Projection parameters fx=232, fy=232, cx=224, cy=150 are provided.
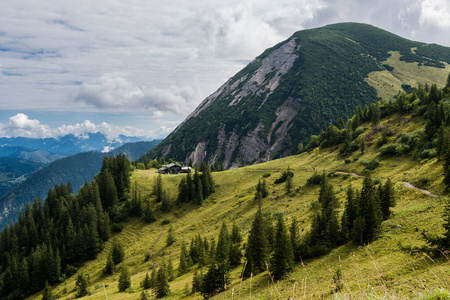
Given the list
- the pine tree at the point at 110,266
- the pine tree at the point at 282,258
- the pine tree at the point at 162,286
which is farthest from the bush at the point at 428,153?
the pine tree at the point at 110,266

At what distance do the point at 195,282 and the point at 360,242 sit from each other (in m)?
28.5

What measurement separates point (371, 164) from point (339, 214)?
1556 inches

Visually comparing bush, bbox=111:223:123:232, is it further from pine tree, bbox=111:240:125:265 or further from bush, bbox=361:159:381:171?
bush, bbox=361:159:381:171

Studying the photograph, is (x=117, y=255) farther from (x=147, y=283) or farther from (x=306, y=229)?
(x=306, y=229)

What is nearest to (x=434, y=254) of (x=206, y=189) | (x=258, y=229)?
(x=258, y=229)

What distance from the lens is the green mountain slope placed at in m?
25.4

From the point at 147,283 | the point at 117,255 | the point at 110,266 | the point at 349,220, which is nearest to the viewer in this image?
the point at 349,220

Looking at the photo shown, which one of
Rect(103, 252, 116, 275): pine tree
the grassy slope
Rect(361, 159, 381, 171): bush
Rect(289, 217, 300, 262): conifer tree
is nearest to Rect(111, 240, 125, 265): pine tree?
the grassy slope

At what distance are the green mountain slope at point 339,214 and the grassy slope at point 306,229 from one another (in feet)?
0.73

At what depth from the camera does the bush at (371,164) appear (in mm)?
75188

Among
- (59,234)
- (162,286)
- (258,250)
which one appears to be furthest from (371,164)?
(59,234)

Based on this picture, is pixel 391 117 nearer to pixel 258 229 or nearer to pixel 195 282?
pixel 258 229

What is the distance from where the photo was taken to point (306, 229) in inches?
1895

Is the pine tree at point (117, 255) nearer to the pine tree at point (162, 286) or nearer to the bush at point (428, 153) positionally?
the pine tree at point (162, 286)
